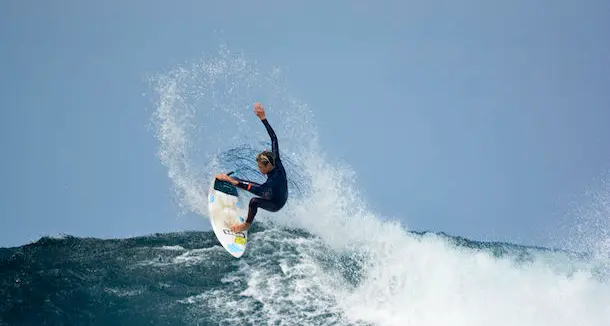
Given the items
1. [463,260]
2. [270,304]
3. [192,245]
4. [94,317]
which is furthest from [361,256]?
[94,317]

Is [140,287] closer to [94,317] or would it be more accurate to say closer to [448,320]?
[94,317]

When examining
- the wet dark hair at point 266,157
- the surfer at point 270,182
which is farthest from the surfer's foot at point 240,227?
the wet dark hair at point 266,157

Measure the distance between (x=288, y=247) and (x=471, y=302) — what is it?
3.57 m

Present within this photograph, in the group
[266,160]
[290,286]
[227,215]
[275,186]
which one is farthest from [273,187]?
[227,215]

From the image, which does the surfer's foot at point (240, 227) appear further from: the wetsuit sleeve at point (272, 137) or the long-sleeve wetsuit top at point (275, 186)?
the wetsuit sleeve at point (272, 137)

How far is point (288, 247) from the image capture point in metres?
10.2

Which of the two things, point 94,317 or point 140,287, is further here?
point 140,287

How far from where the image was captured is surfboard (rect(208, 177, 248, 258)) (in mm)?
9539

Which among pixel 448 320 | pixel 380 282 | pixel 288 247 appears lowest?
pixel 448 320

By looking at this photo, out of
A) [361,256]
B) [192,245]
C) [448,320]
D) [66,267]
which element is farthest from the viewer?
[192,245]

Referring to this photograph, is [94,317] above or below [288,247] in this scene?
below

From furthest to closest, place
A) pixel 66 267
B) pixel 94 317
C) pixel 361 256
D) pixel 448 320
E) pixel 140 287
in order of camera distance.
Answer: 1. pixel 361 256
2. pixel 66 267
3. pixel 140 287
4. pixel 448 320
5. pixel 94 317

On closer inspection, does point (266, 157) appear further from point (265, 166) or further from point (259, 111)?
point (259, 111)

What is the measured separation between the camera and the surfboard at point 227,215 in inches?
376
